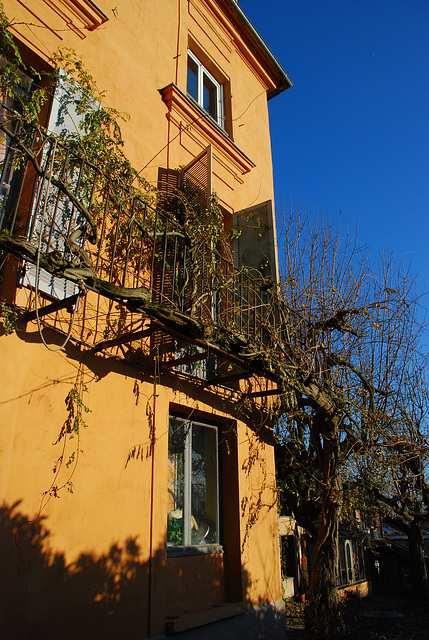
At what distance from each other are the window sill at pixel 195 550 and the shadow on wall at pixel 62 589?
718 mm

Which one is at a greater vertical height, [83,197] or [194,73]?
[194,73]

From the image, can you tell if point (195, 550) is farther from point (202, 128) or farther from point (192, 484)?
point (202, 128)

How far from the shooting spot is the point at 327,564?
652 cm

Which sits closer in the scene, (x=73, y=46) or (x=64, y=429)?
(x=64, y=429)

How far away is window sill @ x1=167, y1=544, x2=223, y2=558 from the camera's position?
5295mm

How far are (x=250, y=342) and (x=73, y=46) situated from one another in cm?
420

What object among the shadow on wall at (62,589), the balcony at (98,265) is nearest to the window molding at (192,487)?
the balcony at (98,265)

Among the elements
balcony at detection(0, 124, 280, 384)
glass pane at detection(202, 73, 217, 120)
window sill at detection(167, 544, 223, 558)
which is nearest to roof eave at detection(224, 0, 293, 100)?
glass pane at detection(202, 73, 217, 120)

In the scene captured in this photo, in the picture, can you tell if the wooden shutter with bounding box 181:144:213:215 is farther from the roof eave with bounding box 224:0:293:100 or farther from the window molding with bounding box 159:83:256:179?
the roof eave with bounding box 224:0:293:100

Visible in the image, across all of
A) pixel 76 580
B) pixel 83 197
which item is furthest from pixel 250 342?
pixel 76 580

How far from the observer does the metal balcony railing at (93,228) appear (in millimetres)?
4117

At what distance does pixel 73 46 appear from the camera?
225 inches

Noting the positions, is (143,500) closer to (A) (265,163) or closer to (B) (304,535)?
(A) (265,163)

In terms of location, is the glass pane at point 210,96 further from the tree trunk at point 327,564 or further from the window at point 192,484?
the tree trunk at point 327,564
